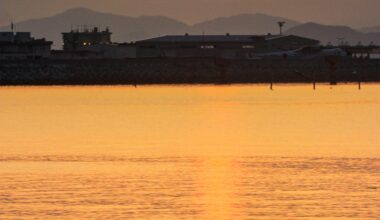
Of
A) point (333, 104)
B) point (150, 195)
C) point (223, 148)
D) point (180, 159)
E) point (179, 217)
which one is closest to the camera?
point (179, 217)

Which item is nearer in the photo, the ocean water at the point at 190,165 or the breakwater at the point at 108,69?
the ocean water at the point at 190,165

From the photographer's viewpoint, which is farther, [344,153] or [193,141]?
[193,141]

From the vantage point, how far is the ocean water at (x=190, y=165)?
40.7 meters

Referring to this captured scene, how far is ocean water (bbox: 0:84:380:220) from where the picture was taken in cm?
4069

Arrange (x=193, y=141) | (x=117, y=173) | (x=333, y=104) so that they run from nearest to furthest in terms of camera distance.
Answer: (x=117, y=173) < (x=193, y=141) < (x=333, y=104)

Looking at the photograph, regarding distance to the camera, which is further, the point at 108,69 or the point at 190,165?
the point at 108,69

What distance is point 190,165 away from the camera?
178 ft

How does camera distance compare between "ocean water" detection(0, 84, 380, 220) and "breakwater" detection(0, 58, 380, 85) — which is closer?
"ocean water" detection(0, 84, 380, 220)

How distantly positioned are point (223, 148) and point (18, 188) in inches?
764

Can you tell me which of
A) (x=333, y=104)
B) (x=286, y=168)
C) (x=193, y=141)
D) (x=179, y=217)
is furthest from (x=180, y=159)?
(x=333, y=104)

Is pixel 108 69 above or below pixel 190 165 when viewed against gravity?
below

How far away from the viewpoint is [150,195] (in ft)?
143

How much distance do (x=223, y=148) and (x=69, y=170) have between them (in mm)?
13139

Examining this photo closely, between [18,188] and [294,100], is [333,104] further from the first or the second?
[18,188]
